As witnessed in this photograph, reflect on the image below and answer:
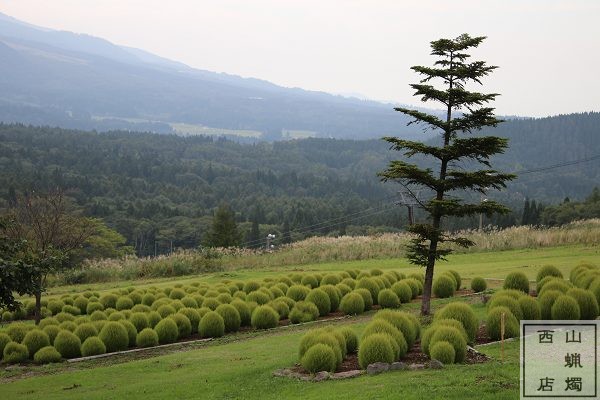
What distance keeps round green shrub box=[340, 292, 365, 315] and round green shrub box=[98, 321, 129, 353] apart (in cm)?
735

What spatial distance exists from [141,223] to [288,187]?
7612 centimetres

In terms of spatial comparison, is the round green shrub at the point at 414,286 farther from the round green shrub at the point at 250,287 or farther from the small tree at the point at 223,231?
the small tree at the point at 223,231

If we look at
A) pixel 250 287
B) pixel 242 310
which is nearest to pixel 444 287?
pixel 242 310

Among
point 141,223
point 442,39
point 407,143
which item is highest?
point 442,39

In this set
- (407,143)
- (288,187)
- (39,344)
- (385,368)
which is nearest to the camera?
(385,368)

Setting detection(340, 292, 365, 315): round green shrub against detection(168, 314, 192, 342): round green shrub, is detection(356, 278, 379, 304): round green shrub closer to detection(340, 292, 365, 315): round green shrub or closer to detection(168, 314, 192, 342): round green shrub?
detection(340, 292, 365, 315): round green shrub

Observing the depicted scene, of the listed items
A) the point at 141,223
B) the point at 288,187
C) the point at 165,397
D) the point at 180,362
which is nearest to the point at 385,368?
the point at 165,397

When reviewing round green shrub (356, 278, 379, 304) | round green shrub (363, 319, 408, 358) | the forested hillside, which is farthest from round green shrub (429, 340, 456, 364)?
the forested hillside

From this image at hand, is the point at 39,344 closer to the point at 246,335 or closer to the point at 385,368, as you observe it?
the point at 246,335

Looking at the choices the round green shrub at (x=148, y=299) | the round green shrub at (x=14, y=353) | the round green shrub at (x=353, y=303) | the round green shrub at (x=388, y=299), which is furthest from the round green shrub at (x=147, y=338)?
the round green shrub at (x=388, y=299)

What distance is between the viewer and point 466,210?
64.2 ft

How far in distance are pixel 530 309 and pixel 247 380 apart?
7.11 metres

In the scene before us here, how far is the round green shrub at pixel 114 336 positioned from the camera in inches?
832

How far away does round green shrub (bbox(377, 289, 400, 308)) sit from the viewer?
79.7 feet
